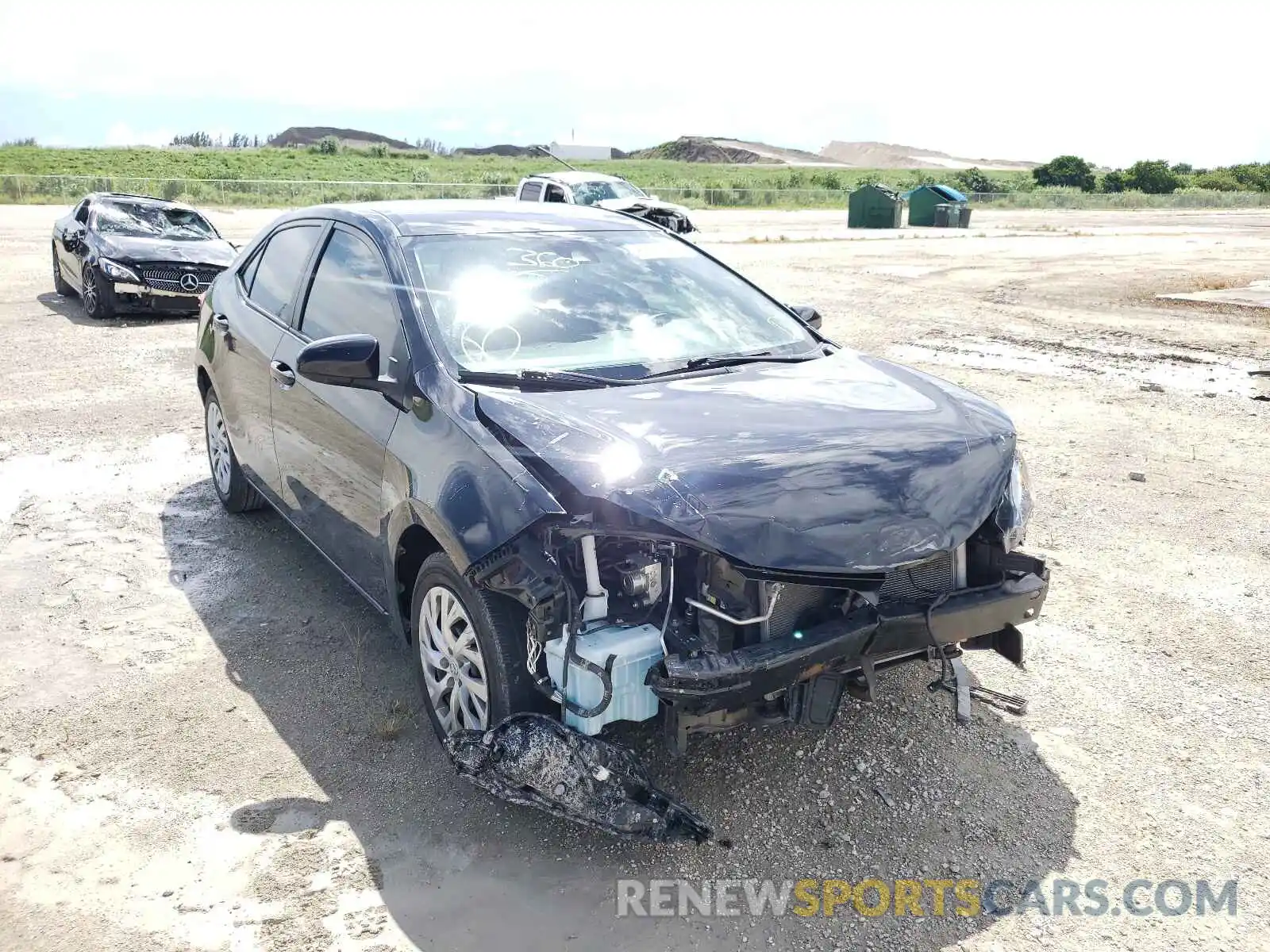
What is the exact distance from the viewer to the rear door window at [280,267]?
4.87 metres

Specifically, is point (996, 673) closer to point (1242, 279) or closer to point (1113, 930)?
point (1113, 930)

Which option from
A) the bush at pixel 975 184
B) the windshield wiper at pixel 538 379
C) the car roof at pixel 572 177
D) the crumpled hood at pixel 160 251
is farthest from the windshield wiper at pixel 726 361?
Answer: the bush at pixel 975 184

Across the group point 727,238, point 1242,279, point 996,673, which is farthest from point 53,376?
point 727,238

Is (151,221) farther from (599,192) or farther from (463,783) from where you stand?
(463,783)

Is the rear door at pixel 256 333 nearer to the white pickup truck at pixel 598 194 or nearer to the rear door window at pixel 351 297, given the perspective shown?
the rear door window at pixel 351 297

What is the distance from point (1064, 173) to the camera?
83062 millimetres

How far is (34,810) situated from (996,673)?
11.8 feet

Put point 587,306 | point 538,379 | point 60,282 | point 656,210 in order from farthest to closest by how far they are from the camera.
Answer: point 656,210, point 60,282, point 587,306, point 538,379

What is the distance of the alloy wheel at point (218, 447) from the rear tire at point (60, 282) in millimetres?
10083

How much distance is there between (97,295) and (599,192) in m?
13.4

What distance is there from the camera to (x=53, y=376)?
9562mm

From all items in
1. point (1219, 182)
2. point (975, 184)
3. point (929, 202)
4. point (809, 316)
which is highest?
point (1219, 182)

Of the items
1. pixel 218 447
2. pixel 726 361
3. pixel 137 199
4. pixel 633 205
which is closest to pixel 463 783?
A: pixel 726 361

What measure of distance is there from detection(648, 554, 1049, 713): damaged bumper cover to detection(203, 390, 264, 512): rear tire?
357cm
